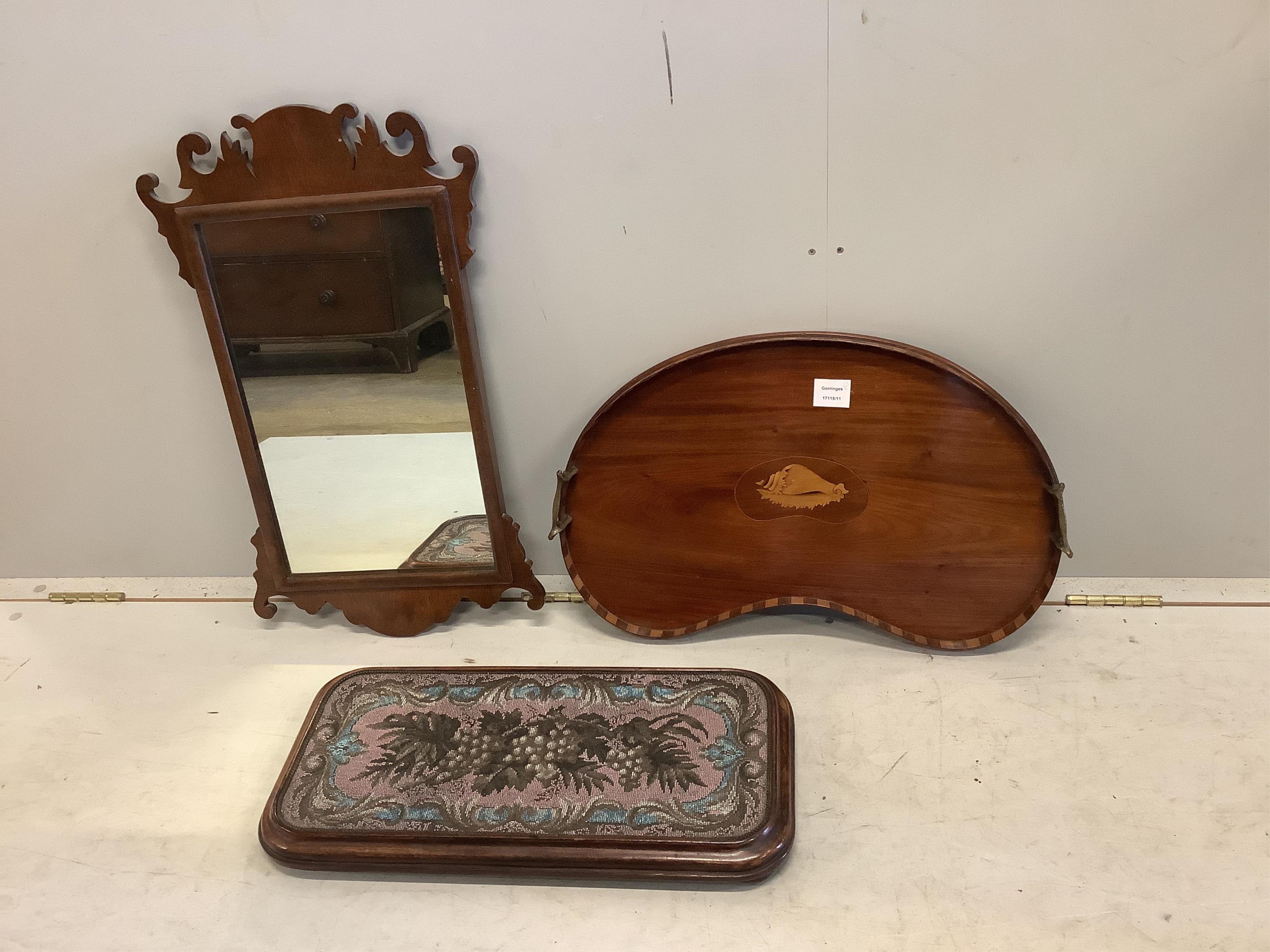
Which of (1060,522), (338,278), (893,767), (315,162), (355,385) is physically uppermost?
(315,162)

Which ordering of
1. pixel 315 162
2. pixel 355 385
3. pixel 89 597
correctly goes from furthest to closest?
pixel 89 597 < pixel 355 385 < pixel 315 162

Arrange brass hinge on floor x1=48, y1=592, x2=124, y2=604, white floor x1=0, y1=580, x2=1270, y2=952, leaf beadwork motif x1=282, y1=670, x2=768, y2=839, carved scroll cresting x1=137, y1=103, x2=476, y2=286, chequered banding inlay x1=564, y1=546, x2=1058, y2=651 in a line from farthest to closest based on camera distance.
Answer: brass hinge on floor x1=48, y1=592, x2=124, y2=604
chequered banding inlay x1=564, y1=546, x2=1058, y2=651
carved scroll cresting x1=137, y1=103, x2=476, y2=286
leaf beadwork motif x1=282, y1=670, x2=768, y2=839
white floor x1=0, y1=580, x2=1270, y2=952

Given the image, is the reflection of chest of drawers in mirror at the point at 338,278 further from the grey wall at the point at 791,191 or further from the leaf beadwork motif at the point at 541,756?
the leaf beadwork motif at the point at 541,756

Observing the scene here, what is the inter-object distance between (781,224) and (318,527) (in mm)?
993

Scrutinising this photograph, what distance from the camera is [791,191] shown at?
1439 millimetres

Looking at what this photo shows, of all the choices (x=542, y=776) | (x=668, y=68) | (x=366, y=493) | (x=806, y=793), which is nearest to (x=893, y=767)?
(x=806, y=793)

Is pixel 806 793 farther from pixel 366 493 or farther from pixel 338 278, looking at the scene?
pixel 338 278

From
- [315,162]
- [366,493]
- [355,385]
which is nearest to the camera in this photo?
[315,162]

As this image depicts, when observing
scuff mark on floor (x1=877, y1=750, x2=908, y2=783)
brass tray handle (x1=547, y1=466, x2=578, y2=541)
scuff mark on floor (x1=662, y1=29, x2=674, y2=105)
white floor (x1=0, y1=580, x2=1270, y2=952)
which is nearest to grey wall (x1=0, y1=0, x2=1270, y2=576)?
scuff mark on floor (x1=662, y1=29, x2=674, y2=105)

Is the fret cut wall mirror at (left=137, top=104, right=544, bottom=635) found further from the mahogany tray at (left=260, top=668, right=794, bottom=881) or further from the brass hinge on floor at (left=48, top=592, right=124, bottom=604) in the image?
the brass hinge on floor at (left=48, top=592, right=124, bottom=604)

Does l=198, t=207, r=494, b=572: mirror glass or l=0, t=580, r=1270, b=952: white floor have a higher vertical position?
l=198, t=207, r=494, b=572: mirror glass

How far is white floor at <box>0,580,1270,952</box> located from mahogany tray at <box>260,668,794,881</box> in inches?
1.9

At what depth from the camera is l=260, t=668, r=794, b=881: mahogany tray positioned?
4.09 feet

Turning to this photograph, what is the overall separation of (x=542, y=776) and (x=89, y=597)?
1.15 metres
